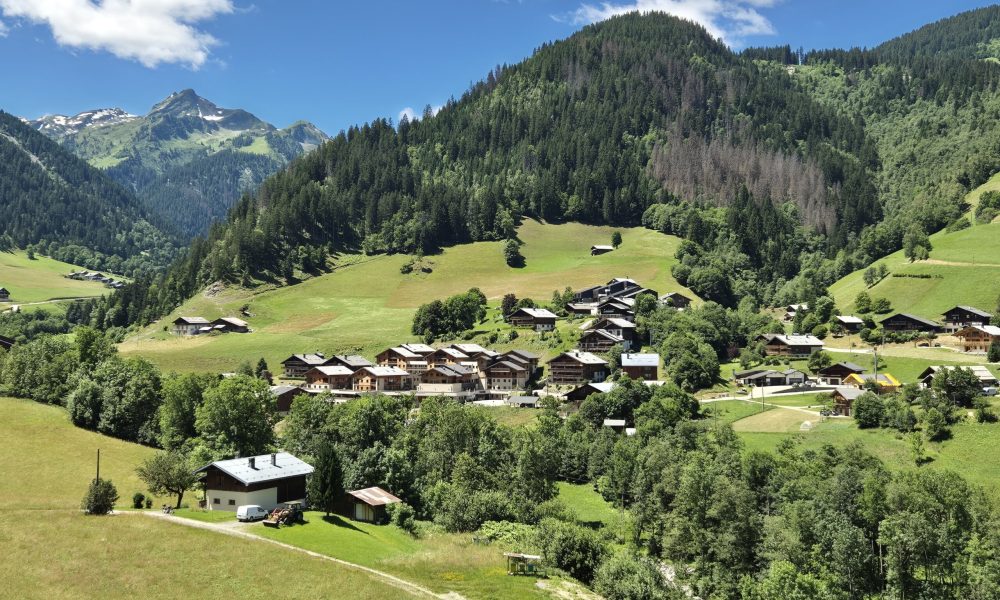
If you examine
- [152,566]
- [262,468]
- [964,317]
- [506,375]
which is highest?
[964,317]

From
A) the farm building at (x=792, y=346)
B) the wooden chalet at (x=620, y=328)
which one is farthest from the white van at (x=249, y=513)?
the farm building at (x=792, y=346)

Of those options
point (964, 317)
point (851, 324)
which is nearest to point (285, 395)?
point (851, 324)

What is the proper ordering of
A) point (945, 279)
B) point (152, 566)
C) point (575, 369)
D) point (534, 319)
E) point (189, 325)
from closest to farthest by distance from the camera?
point (152, 566)
point (575, 369)
point (945, 279)
point (534, 319)
point (189, 325)

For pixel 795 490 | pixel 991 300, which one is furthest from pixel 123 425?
pixel 991 300

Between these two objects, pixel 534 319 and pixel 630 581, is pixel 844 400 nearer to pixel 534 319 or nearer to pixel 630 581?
pixel 630 581

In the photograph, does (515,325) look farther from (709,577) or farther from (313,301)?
(709,577)

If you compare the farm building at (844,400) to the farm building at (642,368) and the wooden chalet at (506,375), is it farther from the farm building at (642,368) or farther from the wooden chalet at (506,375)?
the wooden chalet at (506,375)

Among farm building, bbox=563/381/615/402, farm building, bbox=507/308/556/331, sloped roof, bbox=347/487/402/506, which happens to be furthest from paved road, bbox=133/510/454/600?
farm building, bbox=507/308/556/331
